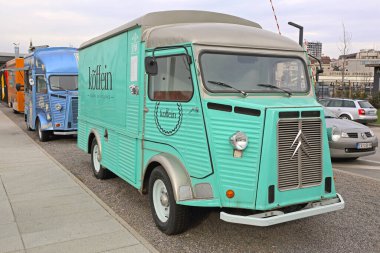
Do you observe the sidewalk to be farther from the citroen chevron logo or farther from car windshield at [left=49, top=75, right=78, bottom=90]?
car windshield at [left=49, top=75, right=78, bottom=90]

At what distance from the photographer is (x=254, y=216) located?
Answer: 3.90 metres

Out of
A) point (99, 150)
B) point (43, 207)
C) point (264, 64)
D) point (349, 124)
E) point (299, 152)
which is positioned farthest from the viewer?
point (349, 124)

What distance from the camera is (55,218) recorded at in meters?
5.18

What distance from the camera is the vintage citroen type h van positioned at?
390 centimetres

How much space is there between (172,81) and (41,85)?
30.8ft

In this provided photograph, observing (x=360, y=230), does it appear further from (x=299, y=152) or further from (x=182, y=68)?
(x=182, y=68)

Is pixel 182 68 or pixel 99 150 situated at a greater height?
pixel 182 68

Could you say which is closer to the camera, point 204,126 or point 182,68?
point 204,126

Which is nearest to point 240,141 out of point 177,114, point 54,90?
point 177,114

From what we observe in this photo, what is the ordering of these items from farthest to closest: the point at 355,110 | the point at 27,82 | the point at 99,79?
the point at 355,110 → the point at 27,82 → the point at 99,79

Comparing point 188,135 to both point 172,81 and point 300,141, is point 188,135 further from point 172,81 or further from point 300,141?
point 300,141

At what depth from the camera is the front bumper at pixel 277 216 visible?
12.5 feet

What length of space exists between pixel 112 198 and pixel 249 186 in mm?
3058

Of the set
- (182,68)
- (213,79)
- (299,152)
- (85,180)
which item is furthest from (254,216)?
(85,180)
